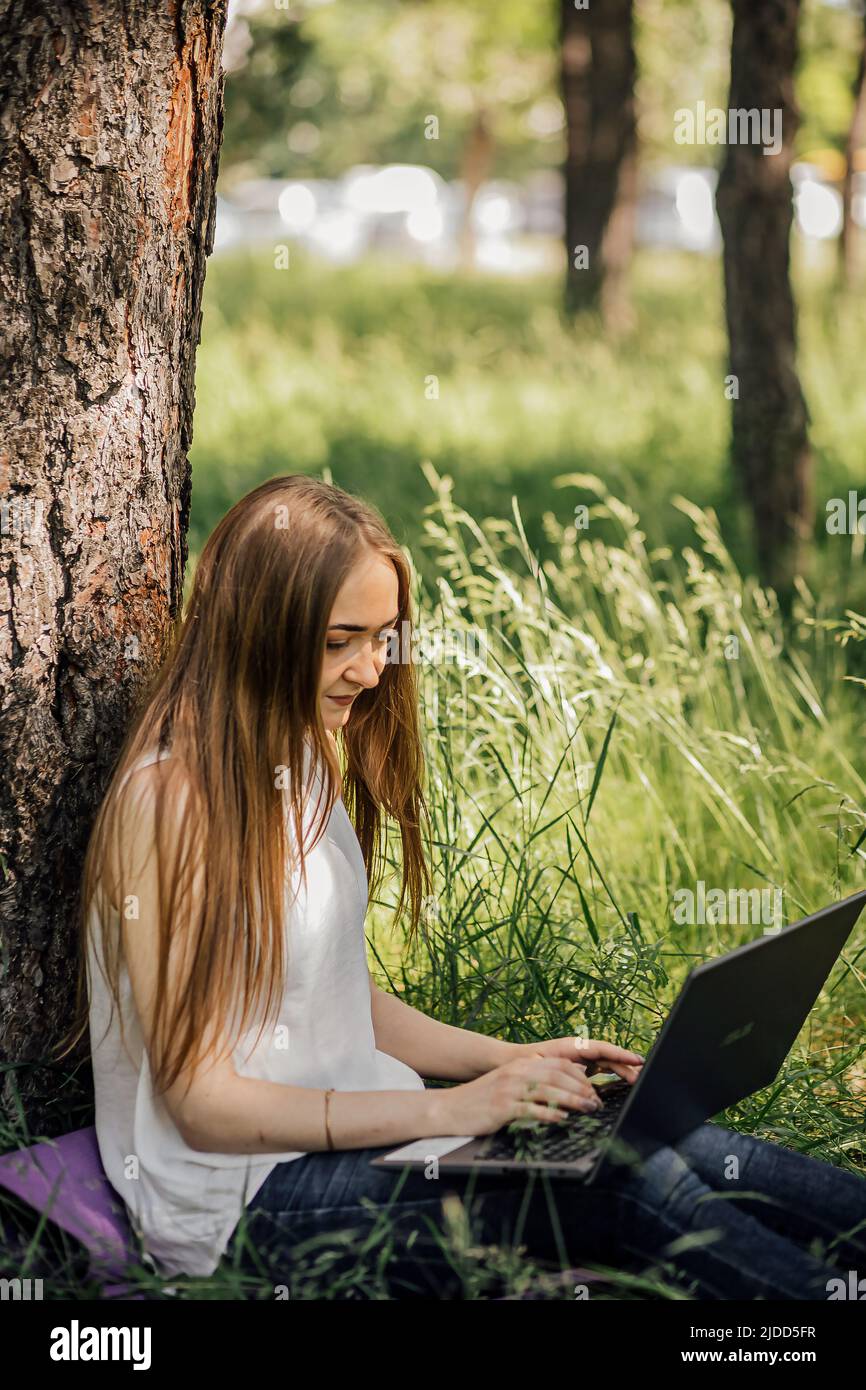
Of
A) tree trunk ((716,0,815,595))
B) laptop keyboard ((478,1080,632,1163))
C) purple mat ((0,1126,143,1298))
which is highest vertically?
tree trunk ((716,0,815,595))

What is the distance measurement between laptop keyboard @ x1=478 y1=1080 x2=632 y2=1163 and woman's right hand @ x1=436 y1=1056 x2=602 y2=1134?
0.03 m

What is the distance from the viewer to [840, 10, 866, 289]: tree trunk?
15609 millimetres

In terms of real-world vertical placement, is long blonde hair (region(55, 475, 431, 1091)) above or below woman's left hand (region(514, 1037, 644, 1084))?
above

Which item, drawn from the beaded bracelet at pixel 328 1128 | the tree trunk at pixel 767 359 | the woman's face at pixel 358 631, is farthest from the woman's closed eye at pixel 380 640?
the tree trunk at pixel 767 359

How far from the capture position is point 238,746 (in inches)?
85.5

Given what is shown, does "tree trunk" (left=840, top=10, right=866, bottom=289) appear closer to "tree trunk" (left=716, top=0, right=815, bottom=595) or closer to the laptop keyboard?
"tree trunk" (left=716, top=0, right=815, bottom=595)

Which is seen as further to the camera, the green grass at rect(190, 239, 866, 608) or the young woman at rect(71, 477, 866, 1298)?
the green grass at rect(190, 239, 866, 608)

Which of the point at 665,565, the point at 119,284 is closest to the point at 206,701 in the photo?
the point at 119,284

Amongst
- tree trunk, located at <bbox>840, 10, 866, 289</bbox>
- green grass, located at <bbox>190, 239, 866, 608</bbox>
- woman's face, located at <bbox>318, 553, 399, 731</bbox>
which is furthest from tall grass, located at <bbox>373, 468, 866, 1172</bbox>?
tree trunk, located at <bbox>840, 10, 866, 289</bbox>

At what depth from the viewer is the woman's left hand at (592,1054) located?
2301 mm

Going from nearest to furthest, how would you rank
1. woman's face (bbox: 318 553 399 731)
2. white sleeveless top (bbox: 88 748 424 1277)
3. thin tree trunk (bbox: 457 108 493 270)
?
white sleeveless top (bbox: 88 748 424 1277) → woman's face (bbox: 318 553 399 731) → thin tree trunk (bbox: 457 108 493 270)

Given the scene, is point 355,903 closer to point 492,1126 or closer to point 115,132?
point 492,1126

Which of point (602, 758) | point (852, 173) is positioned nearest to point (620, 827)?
point (602, 758)

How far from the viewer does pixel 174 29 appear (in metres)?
2.45
